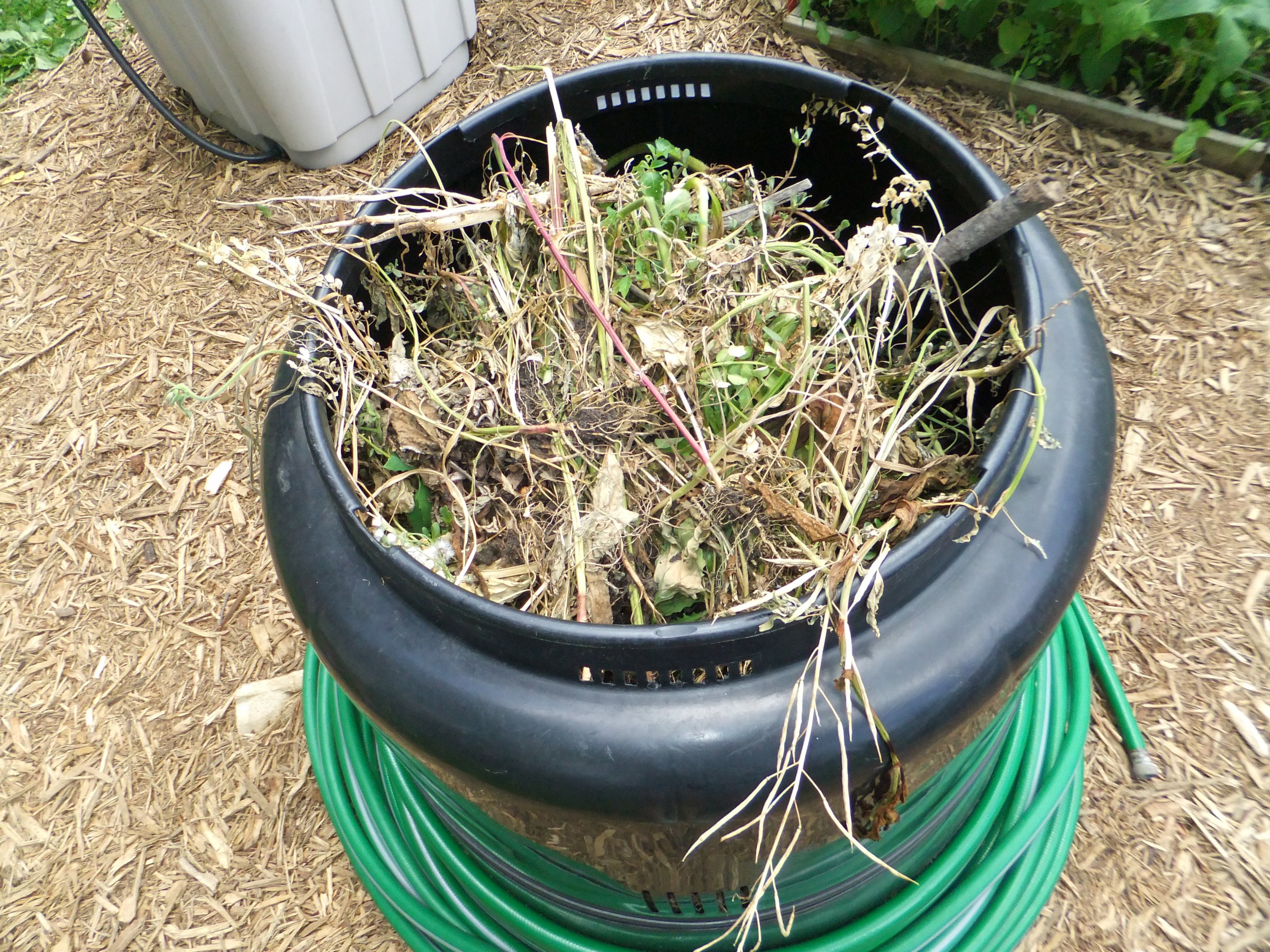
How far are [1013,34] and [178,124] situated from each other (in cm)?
176

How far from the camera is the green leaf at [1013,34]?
163cm

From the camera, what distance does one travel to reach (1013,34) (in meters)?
1.63

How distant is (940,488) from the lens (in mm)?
814

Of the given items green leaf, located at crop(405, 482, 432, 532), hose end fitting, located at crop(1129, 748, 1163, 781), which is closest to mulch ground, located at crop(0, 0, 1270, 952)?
hose end fitting, located at crop(1129, 748, 1163, 781)

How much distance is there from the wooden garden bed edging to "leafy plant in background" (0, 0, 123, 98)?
1916mm

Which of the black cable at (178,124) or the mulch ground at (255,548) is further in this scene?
the black cable at (178,124)

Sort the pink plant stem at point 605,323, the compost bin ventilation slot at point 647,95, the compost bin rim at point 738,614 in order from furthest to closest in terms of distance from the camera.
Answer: the compost bin ventilation slot at point 647,95 → the pink plant stem at point 605,323 → the compost bin rim at point 738,614

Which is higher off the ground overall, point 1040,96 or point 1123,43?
point 1123,43

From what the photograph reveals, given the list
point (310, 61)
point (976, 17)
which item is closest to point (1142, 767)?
point (976, 17)

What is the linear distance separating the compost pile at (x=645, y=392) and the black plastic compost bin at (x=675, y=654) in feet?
0.17

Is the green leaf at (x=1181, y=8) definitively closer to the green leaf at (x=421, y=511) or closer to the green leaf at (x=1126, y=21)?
the green leaf at (x=1126, y=21)

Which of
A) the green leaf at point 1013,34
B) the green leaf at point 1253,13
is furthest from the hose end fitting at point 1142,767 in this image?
the green leaf at point 1013,34

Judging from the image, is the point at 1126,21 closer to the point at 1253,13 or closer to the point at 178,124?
the point at 1253,13

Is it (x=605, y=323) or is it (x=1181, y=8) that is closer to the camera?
(x=605, y=323)
